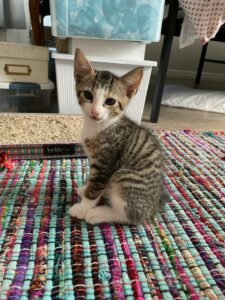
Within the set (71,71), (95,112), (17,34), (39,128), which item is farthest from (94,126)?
(17,34)

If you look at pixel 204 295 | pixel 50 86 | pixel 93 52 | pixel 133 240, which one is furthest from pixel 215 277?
pixel 50 86

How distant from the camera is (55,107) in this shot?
6.72 ft

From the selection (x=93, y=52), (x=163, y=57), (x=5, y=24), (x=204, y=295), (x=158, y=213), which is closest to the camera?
(x=204, y=295)

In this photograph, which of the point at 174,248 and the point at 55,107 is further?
the point at 55,107

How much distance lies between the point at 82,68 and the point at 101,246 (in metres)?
0.51

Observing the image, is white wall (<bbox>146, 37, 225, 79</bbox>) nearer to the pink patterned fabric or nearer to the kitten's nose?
the pink patterned fabric

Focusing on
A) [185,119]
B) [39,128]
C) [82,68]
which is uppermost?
[82,68]

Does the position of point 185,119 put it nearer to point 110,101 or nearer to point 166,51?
point 166,51

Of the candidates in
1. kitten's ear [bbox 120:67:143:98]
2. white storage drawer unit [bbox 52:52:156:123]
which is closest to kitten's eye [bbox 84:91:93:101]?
kitten's ear [bbox 120:67:143:98]

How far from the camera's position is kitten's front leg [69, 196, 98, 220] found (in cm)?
86

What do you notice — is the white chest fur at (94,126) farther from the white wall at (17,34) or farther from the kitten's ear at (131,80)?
the white wall at (17,34)

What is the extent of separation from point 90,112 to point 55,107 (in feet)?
4.24

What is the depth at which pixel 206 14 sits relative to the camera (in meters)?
1.54

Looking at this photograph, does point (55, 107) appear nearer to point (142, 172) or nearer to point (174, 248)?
point (142, 172)
